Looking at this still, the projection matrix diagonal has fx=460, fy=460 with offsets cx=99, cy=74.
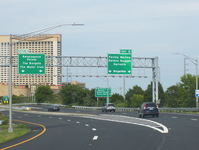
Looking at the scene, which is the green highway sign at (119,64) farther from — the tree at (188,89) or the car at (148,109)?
the tree at (188,89)

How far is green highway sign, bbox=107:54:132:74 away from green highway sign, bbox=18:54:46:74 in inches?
393

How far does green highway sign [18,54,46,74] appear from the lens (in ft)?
171

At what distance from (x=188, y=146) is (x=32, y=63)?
125 ft

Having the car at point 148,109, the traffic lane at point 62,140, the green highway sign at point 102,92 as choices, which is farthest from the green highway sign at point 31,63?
the green highway sign at point 102,92

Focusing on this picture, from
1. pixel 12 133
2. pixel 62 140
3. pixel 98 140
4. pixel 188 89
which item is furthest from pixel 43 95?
pixel 98 140

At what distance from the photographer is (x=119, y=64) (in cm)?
6050

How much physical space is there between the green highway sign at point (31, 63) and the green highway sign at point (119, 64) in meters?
9.98

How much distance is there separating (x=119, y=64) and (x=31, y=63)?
12.8m

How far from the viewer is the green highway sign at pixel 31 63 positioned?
52.1 meters

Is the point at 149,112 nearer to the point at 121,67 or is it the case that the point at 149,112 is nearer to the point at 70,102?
the point at 121,67

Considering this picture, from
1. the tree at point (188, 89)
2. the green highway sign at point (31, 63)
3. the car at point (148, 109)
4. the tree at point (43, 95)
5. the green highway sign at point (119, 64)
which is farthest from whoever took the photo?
the tree at point (43, 95)

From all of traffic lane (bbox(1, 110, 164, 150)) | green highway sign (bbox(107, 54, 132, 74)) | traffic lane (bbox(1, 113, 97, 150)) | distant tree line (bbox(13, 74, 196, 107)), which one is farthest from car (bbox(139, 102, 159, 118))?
distant tree line (bbox(13, 74, 196, 107))

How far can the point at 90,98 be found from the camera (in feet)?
433

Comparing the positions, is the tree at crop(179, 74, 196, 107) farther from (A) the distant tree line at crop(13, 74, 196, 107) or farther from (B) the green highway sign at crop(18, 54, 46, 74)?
(B) the green highway sign at crop(18, 54, 46, 74)
